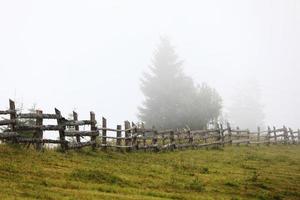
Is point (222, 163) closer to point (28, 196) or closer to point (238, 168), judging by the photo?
point (238, 168)

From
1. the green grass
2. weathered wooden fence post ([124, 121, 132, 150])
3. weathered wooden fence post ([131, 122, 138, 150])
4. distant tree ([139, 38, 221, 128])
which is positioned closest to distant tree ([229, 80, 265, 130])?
distant tree ([139, 38, 221, 128])

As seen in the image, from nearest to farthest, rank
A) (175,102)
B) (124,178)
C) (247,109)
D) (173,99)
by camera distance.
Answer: (124,178) < (175,102) < (173,99) < (247,109)

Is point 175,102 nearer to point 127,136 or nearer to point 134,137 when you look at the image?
point 134,137

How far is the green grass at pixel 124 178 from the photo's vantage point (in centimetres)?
1445

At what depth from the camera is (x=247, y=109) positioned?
9588 cm

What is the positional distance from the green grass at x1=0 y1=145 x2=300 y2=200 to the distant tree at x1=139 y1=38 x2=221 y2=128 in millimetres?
31395

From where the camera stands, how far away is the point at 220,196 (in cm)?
1689

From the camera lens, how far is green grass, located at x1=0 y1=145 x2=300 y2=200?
47.4 feet

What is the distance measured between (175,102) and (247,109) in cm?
4070

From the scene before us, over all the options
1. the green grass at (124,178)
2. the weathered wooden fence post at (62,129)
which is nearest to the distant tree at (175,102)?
the green grass at (124,178)

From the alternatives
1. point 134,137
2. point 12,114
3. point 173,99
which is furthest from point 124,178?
point 173,99

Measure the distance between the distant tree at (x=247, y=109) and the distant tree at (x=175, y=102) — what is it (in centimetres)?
3322

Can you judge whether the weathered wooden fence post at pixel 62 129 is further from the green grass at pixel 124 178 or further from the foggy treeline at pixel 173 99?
the foggy treeline at pixel 173 99

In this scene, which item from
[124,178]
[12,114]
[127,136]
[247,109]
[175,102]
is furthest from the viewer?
[247,109]
